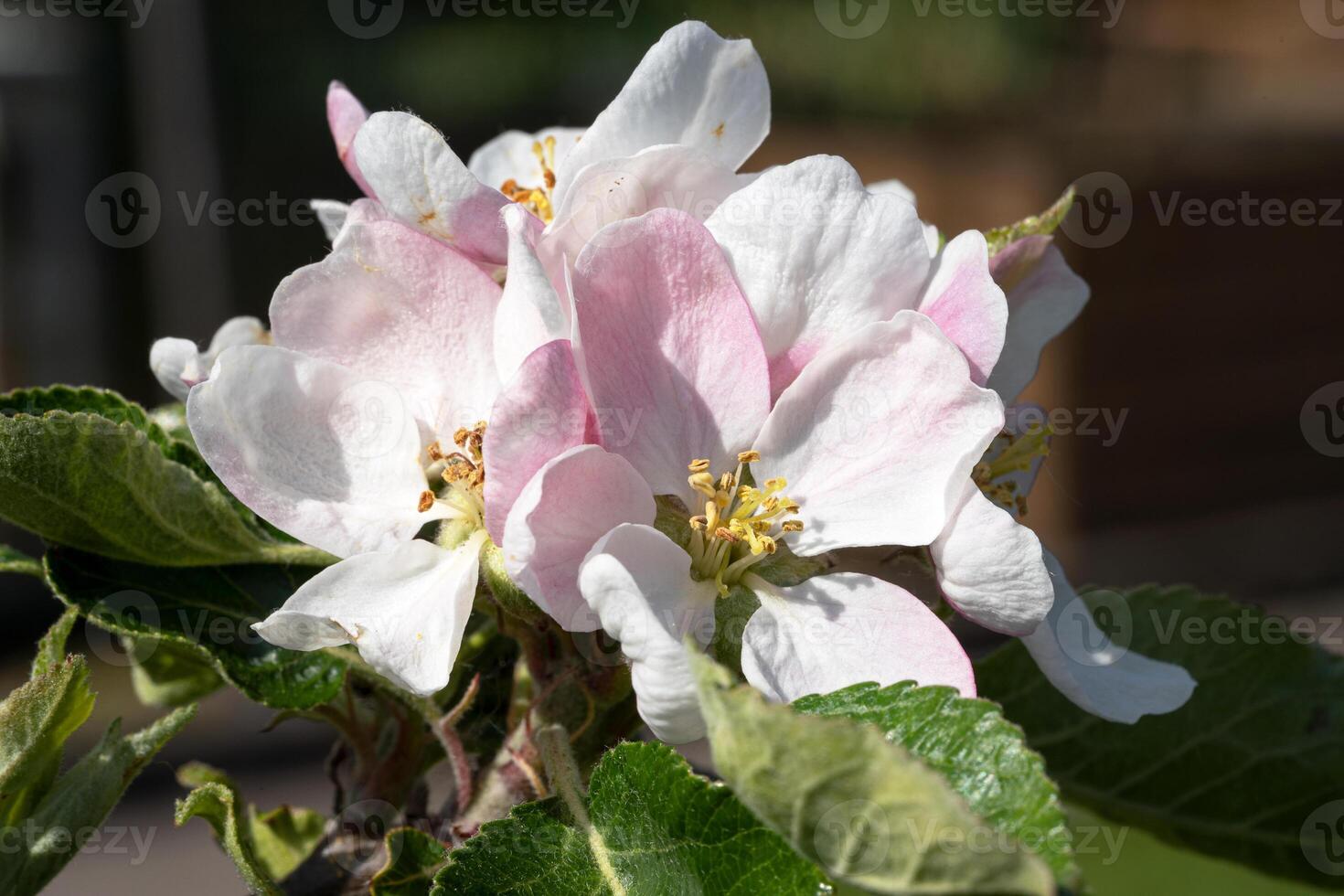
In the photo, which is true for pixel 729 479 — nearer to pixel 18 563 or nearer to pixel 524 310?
pixel 524 310

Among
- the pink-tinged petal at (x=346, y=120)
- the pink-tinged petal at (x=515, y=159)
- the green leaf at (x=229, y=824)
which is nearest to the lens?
the green leaf at (x=229, y=824)

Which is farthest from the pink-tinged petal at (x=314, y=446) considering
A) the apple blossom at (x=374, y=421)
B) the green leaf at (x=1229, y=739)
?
the green leaf at (x=1229, y=739)

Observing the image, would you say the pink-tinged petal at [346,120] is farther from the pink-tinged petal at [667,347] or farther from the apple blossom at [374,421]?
the pink-tinged petal at [667,347]

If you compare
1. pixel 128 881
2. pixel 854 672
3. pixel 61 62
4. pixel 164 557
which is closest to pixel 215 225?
pixel 61 62

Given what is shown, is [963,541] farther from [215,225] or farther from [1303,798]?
[215,225]

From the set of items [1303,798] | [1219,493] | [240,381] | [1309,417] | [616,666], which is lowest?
[1219,493]

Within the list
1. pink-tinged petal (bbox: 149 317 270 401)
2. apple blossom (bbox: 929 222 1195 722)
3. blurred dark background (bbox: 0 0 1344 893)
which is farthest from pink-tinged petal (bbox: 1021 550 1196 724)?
blurred dark background (bbox: 0 0 1344 893)
